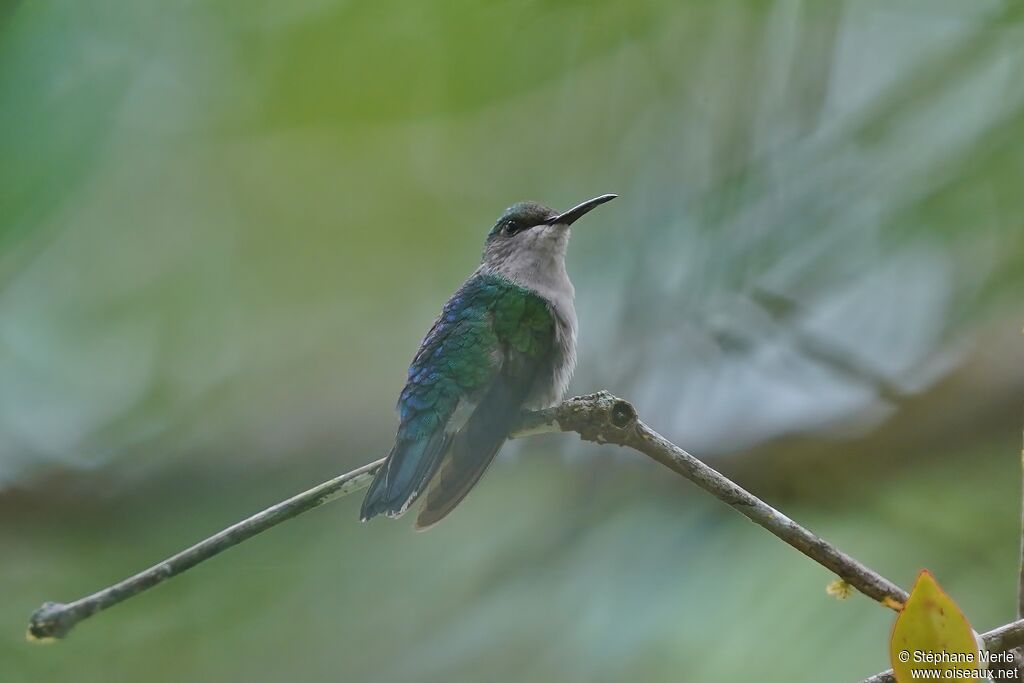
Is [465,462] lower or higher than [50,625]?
higher

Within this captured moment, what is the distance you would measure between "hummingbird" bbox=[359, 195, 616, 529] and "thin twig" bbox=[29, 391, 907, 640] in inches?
14.2

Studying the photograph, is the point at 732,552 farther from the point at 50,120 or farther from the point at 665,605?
the point at 50,120

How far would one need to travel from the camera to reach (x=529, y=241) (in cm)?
249

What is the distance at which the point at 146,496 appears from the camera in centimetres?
195

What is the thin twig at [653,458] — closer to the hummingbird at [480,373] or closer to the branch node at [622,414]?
the branch node at [622,414]

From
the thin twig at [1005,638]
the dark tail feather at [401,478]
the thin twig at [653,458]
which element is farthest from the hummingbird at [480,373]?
the thin twig at [1005,638]

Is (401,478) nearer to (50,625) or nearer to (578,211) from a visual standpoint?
(50,625)

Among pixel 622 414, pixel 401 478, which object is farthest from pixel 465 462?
pixel 622 414

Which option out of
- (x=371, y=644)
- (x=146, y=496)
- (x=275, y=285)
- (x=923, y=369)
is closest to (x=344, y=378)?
(x=275, y=285)

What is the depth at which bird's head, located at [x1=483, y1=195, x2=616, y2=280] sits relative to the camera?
2408 mm

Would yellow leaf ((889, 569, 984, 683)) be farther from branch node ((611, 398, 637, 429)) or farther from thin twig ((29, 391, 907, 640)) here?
branch node ((611, 398, 637, 429))

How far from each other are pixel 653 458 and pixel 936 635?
19.8 inches

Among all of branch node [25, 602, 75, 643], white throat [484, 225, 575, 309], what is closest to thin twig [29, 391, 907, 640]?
branch node [25, 602, 75, 643]

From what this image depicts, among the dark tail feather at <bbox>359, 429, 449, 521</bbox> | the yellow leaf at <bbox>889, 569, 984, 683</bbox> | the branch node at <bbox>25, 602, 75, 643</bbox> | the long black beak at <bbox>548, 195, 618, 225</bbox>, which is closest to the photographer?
the yellow leaf at <bbox>889, 569, 984, 683</bbox>
